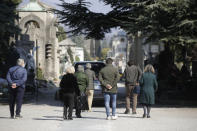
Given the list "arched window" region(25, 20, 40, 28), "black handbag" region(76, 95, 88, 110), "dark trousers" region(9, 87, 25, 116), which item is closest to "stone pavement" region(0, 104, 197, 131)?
"dark trousers" region(9, 87, 25, 116)

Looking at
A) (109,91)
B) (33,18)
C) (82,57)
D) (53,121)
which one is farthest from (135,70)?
(82,57)

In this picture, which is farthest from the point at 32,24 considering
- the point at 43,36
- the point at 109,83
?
the point at 109,83

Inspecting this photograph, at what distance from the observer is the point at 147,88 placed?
45.9ft

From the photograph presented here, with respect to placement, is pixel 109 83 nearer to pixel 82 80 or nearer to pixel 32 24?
pixel 82 80

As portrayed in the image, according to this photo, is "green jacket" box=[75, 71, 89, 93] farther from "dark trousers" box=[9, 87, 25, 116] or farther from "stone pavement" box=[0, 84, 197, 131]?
"dark trousers" box=[9, 87, 25, 116]

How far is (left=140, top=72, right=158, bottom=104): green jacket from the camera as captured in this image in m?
13.9

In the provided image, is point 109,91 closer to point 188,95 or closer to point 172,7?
point 172,7

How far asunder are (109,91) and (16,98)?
2797 mm

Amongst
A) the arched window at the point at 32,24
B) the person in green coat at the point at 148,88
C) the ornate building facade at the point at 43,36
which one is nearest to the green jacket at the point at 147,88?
the person in green coat at the point at 148,88

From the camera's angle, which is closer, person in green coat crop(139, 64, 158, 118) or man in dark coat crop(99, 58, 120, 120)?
man in dark coat crop(99, 58, 120, 120)

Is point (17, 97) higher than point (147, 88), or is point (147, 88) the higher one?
point (147, 88)

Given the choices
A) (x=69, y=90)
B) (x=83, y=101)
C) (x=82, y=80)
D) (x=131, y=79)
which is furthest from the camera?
(x=83, y=101)

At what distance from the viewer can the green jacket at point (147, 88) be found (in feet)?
45.6

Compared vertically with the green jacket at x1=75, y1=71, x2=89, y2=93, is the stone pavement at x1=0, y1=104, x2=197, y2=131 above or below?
below
